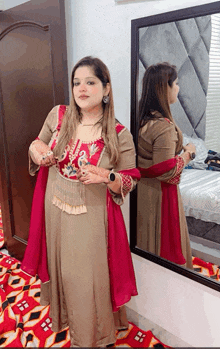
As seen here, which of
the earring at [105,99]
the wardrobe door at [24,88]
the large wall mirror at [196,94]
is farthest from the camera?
the wardrobe door at [24,88]

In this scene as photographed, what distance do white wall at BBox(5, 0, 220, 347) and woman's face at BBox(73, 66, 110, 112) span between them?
9.7 inches

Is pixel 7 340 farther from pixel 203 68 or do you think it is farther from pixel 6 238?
pixel 203 68

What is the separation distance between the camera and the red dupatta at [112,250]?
140 cm

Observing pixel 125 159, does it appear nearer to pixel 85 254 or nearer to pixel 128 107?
pixel 128 107

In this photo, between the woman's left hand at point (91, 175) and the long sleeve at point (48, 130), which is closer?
the woman's left hand at point (91, 175)

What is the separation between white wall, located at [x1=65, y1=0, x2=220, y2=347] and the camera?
4.65ft

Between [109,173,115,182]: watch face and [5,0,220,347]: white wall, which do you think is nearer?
[109,173,115,182]: watch face

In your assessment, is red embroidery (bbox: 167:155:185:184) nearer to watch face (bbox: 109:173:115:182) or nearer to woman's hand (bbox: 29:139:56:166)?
watch face (bbox: 109:173:115:182)

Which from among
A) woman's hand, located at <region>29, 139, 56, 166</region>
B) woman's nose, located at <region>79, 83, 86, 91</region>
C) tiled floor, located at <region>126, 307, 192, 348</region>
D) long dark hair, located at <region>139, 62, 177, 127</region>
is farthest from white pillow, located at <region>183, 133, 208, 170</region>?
tiled floor, located at <region>126, 307, 192, 348</region>

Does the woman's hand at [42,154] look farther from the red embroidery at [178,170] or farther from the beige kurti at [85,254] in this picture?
the red embroidery at [178,170]

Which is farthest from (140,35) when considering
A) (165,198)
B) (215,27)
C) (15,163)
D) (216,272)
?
(15,163)

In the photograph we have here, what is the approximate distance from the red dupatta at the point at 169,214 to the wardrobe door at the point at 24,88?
0.72 m

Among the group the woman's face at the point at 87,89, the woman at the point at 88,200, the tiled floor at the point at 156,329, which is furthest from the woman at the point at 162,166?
the tiled floor at the point at 156,329

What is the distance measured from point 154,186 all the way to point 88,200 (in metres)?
0.34
